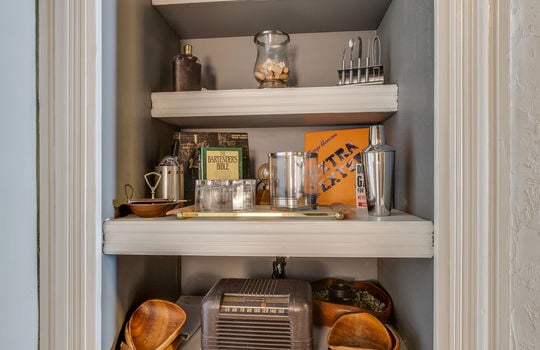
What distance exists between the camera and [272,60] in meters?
1.03

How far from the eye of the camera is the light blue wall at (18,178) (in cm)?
58

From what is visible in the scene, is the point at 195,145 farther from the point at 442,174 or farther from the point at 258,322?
the point at 442,174

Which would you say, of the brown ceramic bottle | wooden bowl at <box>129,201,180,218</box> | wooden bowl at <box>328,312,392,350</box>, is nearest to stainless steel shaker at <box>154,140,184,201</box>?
wooden bowl at <box>129,201,180,218</box>

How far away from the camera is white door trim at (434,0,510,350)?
0.58 meters

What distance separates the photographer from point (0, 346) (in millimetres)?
562

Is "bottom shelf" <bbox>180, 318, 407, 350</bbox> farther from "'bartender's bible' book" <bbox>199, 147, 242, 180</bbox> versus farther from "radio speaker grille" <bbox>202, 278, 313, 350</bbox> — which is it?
"'bartender's bible' book" <bbox>199, 147, 242, 180</bbox>

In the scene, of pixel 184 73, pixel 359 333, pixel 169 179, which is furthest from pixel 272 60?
pixel 359 333

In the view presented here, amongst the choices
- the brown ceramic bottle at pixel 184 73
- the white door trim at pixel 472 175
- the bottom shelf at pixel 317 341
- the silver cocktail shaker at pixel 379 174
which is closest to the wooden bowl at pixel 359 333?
the bottom shelf at pixel 317 341

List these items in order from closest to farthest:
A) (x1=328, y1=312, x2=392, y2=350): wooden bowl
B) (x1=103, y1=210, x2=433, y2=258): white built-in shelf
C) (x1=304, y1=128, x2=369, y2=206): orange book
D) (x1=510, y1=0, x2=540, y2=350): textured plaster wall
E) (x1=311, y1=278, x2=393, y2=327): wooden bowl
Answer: (x1=510, y1=0, x2=540, y2=350): textured plaster wall < (x1=103, y1=210, x2=433, y2=258): white built-in shelf < (x1=328, y1=312, x2=392, y2=350): wooden bowl < (x1=311, y1=278, x2=393, y2=327): wooden bowl < (x1=304, y1=128, x2=369, y2=206): orange book

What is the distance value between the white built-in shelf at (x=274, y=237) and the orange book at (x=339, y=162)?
40cm

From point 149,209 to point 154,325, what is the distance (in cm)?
32

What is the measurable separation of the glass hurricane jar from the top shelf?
0.26 ft

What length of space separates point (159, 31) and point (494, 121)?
100 centimetres

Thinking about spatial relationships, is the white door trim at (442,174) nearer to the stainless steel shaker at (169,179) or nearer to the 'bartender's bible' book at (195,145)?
the stainless steel shaker at (169,179)
